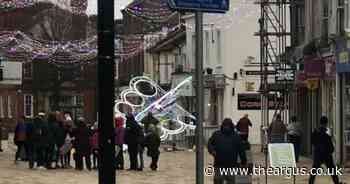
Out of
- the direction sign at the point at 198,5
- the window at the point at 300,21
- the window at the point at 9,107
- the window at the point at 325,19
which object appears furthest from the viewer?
the window at the point at 9,107

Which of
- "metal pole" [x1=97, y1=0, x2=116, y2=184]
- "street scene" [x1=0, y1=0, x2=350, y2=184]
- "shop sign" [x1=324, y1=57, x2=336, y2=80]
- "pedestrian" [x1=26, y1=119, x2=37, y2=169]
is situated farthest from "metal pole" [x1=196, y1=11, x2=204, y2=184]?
"shop sign" [x1=324, y1=57, x2=336, y2=80]

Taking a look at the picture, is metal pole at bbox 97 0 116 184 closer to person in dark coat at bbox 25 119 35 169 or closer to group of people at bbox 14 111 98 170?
group of people at bbox 14 111 98 170

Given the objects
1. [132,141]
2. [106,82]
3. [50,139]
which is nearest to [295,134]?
[132,141]

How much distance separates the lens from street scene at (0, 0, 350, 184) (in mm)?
6738

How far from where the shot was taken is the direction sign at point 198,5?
618cm

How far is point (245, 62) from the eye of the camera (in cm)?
4650

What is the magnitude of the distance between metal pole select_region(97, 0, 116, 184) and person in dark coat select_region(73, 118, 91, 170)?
18.9m

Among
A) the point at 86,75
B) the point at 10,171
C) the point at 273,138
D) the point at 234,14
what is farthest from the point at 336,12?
the point at 86,75

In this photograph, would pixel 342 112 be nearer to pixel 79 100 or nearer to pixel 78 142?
pixel 78 142

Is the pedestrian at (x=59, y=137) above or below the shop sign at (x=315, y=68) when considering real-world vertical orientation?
below

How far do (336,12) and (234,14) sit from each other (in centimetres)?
1996

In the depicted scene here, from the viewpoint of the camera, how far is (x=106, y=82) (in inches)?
258

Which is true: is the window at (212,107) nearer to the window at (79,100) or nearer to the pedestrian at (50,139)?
the pedestrian at (50,139)

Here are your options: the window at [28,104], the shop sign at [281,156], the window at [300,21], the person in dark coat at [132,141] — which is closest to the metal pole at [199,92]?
the shop sign at [281,156]
